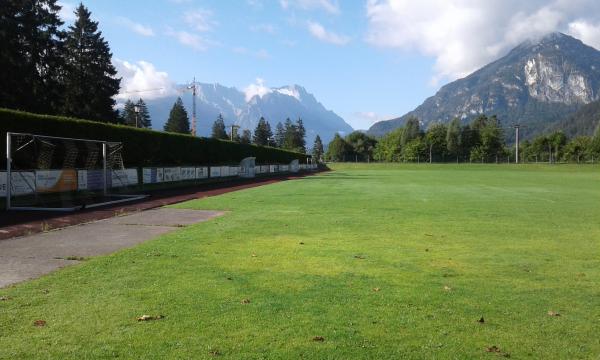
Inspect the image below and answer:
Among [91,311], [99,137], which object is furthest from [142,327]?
[99,137]

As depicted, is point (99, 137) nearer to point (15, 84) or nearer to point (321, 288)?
point (15, 84)

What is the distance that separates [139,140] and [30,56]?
20.7 meters

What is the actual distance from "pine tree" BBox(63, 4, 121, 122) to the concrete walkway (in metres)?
47.6

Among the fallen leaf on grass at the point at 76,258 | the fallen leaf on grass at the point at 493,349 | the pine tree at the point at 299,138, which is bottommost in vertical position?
the fallen leaf on grass at the point at 493,349

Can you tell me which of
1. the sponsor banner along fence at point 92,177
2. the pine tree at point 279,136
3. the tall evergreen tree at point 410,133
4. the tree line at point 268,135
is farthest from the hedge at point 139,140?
the pine tree at point 279,136

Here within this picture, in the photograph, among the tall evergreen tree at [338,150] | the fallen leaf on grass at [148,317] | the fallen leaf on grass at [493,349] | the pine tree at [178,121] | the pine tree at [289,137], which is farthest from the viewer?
the pine tree at [289,137]

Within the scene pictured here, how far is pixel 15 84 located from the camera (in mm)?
41625

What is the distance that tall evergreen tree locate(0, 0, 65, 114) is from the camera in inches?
1628

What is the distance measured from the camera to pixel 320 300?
5945 millimetres

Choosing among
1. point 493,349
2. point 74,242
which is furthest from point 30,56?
point 493,349

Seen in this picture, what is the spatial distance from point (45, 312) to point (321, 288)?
3304 millimetres

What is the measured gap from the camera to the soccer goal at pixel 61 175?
821 inches

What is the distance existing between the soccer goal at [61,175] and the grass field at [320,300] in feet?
38.7

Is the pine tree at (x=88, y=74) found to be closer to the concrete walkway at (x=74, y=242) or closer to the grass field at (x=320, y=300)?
the concrete walkway at (x=74, y=242)
